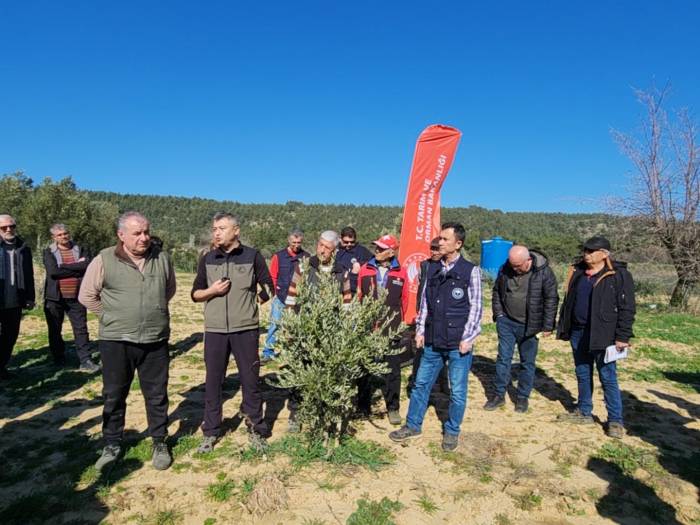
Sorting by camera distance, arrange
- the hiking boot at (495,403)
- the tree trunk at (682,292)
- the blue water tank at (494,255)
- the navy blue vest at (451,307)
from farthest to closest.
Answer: the blue water tank at (494,255)
the tree trunk at (682,292)
the hiking boot at (495,403)
the navy blue vest at (451,307)

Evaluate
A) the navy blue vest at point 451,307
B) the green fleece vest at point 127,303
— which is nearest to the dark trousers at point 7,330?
the green fleece vest at point 127,303

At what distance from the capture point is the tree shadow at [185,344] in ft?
23.8

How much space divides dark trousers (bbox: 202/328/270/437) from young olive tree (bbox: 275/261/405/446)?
43 cm

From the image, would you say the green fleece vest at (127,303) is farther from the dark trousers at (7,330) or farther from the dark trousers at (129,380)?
the dark trousers at (7,330)

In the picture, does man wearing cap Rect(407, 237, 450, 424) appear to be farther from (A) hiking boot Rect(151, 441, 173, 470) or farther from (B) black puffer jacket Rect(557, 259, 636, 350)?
(A) hiking boot Rect(151, 441, 173, 470)

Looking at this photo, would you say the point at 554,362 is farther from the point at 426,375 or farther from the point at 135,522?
the point at 135,522

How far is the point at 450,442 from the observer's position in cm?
390

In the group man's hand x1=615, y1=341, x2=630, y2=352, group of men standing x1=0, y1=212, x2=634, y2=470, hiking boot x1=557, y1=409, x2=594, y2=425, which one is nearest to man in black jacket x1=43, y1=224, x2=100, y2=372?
group of men standing x1=0, y1=212, x2=634, y2=470

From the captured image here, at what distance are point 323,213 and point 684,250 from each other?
5165cm

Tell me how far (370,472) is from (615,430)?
2.63m

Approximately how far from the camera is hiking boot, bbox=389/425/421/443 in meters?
4.04

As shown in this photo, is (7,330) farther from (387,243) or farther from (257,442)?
(387,243)

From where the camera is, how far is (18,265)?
18.3 ft

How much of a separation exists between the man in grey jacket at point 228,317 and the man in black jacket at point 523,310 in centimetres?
275
